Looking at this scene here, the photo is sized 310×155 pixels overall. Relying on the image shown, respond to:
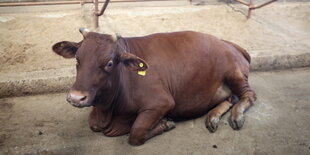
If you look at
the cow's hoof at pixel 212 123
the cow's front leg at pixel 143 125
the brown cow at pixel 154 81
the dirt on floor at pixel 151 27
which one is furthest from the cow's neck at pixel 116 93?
the dirt on floor at pixel 151 27

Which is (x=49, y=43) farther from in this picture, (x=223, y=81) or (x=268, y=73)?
(x=268, y=73)

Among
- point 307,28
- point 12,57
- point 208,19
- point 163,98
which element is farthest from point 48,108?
point 307,28

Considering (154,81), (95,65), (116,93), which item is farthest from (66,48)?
(154,81)

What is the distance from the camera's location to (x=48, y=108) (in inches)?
182

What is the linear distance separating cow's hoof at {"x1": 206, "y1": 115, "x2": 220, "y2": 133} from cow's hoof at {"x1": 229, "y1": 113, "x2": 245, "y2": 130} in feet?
0.62

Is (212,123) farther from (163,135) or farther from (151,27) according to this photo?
(151,27)

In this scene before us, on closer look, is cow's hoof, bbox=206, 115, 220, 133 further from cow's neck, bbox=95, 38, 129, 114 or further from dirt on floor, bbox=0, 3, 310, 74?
dirt on floor, bbox=0, 3, 310, 74

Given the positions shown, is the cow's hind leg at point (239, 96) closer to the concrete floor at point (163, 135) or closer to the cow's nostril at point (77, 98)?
the concrete floor at point (163, 135)

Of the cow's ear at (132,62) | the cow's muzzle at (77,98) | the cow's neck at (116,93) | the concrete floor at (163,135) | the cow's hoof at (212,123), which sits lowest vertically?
the concrete floor at (163,135)

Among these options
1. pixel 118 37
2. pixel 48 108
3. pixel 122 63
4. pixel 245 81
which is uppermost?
pixel 118 37

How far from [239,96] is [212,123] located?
0.68 meters

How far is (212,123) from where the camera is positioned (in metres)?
4.18

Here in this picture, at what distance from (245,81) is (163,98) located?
1304 millimetres

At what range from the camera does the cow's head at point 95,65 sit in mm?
3320
